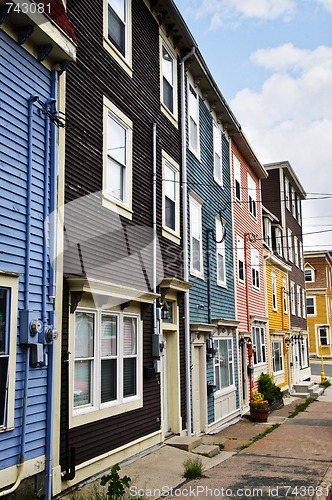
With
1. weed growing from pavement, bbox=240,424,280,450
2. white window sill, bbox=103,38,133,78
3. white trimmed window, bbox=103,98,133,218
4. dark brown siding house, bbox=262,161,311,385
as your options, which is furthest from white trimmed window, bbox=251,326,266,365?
white window sill, bbox=103,38,133,78

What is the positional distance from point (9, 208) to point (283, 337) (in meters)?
22.6

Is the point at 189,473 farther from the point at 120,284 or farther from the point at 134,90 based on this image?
the point at 134,90

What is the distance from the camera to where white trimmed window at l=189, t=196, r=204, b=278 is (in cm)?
1430

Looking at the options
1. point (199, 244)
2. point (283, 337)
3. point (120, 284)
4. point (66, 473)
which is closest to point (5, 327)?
point (66, 473)

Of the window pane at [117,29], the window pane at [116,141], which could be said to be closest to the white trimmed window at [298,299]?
the window pane at [116,141]

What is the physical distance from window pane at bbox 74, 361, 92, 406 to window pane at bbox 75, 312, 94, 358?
0.16m

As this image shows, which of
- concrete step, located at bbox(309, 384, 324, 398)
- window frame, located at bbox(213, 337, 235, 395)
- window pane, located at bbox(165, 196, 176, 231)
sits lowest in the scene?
concrete step, located at bbox(309, 384, 324, 398)

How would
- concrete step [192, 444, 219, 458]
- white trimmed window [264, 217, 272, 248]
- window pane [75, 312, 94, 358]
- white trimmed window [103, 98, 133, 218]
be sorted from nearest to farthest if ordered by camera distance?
window pane [75, 312, 94, 358] → white trimmed window [103, 98, 133, 218] → concrete step [192, 444, 219, 458] → white trimmed window [264, 217, 272, 248]

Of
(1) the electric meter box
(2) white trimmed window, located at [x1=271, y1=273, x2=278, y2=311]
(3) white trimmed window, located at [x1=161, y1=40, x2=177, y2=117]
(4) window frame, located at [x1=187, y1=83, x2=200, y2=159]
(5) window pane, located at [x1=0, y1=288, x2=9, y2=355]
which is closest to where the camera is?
(5) window pane, located at [x1=0, y1=288, x2=9, y2=355]

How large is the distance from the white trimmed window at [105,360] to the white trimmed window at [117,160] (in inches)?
82.2

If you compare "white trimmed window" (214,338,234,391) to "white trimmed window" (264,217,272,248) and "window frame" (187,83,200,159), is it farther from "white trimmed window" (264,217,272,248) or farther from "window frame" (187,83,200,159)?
"white trimmed window" (264,217,272,248)

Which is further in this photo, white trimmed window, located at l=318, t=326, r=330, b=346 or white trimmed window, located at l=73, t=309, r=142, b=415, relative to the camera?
white trimmed window, located at l=318, t=326, r=330, b=346

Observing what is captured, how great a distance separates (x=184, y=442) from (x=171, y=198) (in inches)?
218

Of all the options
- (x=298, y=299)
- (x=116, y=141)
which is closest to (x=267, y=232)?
(x=298, y=299)
